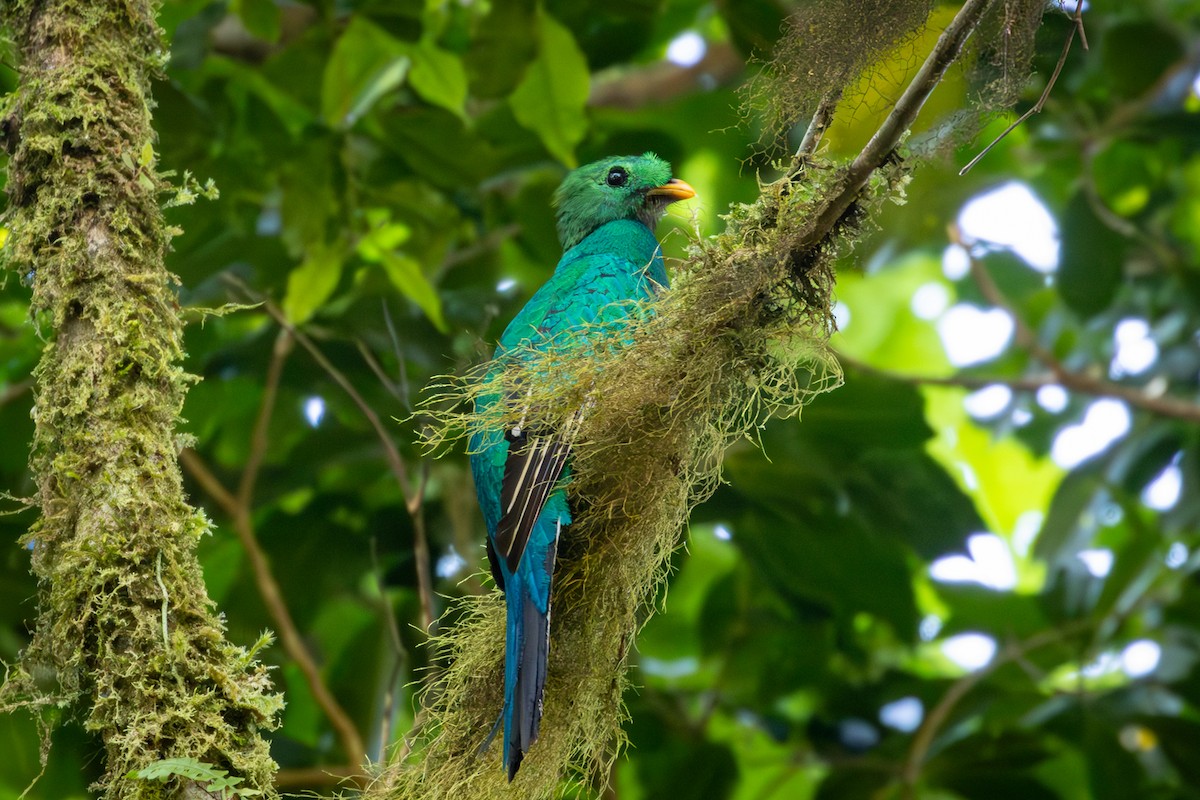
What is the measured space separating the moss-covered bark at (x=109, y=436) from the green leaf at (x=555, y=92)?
1716mm

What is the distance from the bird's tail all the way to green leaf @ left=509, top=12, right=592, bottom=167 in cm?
192

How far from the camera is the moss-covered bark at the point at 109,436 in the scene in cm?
218

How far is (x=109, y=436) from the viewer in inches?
93.7

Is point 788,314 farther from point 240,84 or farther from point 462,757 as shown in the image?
point 240,84

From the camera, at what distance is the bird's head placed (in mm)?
4391

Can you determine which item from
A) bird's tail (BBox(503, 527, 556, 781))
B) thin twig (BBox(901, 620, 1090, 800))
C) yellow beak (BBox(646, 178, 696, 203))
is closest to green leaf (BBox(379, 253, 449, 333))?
yellow beak (BBox(646, 178, 696, 203))

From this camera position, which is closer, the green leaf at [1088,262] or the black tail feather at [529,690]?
the black tail feather at [529,690]

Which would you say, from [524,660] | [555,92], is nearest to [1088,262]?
[555,92]

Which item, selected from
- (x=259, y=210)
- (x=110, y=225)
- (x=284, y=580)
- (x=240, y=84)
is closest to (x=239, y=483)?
(x=284, y=580)

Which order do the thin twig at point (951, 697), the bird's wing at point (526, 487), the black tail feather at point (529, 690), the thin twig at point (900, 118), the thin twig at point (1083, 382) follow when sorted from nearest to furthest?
the thin twig at point (900, 118)
the black tail feather at point (529, 690)
the bird's wing at point (526, 487)
the thin twig at point (951, 697)
the thin twig at point (1083, 382)

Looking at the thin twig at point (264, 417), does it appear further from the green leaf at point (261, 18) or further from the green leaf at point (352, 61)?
the green leaf at point (261, 18)

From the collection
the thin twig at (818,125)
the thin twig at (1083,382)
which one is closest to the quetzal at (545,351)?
the thin twig at (818,125)

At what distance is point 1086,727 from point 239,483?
3.63 metres

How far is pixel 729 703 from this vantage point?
19.0ft
